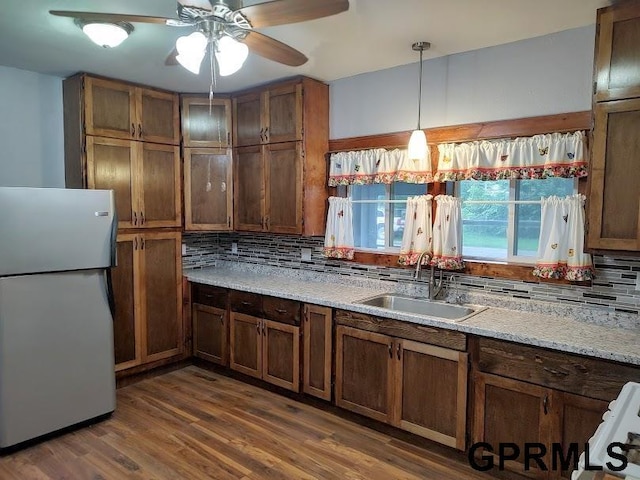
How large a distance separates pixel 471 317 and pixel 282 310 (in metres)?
1.34

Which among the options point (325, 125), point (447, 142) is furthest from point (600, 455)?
point (325, 125)

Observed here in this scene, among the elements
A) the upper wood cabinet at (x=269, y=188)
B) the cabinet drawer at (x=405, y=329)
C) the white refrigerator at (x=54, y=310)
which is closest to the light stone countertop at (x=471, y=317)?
the cabinet drawer at (x=405, y=329)

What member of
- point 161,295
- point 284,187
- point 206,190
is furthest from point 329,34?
point 161,295

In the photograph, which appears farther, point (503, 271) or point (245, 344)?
point (245, 344)

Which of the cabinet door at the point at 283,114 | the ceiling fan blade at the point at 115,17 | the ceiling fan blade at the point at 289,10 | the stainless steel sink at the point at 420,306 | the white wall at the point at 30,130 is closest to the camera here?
the ceiling fan blade at the point at 289,10

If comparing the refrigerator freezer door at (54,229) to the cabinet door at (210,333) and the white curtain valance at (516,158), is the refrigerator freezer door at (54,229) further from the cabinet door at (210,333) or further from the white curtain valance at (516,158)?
the white curtain valance at (516,158)

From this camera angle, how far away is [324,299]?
117 inches

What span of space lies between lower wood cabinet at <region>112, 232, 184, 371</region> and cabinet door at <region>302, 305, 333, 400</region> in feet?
4.40

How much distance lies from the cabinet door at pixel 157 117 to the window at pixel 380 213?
62.9 inches

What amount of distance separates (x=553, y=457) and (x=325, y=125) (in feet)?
8.66

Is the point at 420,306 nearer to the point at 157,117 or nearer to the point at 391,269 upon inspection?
the point at 391,269

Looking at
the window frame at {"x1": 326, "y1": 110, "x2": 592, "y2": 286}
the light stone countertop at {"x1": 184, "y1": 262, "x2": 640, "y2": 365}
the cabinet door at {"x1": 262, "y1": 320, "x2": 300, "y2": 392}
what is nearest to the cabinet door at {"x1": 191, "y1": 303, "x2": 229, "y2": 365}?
the light stone countertop at {"x1": 184, "y1": 262, "x2": 640, "y2": 365}

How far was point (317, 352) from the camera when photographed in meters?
3.05

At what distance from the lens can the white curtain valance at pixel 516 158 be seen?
96.3 inches
